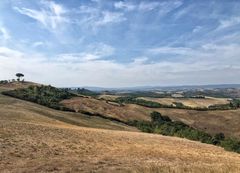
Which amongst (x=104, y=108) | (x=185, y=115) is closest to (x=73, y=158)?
(x=104, y=108)

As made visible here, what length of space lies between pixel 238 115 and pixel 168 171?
145 metres

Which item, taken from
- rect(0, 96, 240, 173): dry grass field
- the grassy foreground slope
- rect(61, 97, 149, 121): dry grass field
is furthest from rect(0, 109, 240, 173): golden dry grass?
rect(61, 97, 149, 121): dry grass field

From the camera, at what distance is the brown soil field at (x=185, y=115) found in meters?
131

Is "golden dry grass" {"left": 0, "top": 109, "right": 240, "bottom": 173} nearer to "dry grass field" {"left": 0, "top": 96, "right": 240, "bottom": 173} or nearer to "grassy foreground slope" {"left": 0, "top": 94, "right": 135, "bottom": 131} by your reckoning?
"dry grass field" {"left": 0, "top": 96, "right": 240, "bottom": 173}

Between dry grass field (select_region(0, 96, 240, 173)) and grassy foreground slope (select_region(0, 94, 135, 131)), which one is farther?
grassy foreground slope (select_region(0, 94, 135, 131))

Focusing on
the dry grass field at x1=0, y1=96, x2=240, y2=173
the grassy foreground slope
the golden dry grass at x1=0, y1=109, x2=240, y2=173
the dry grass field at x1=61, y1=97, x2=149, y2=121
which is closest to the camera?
the dry grass field at x1=0, y1=96, x2=240, y2=173

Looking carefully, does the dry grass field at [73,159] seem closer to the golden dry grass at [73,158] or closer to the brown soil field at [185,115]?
the golden dry grass at [73,158]

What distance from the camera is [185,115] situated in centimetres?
15362

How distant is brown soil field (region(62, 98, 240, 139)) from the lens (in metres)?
131

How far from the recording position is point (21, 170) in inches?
776

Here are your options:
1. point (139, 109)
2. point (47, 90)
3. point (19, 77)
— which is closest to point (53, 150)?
point (139, 109)

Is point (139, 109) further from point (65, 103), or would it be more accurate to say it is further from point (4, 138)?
point (4, 138)

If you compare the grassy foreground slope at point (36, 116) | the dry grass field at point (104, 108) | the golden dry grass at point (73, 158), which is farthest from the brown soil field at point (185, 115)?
the golden dry grass at point (73, 158)

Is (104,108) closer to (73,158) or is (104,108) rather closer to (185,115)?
(185,115)
